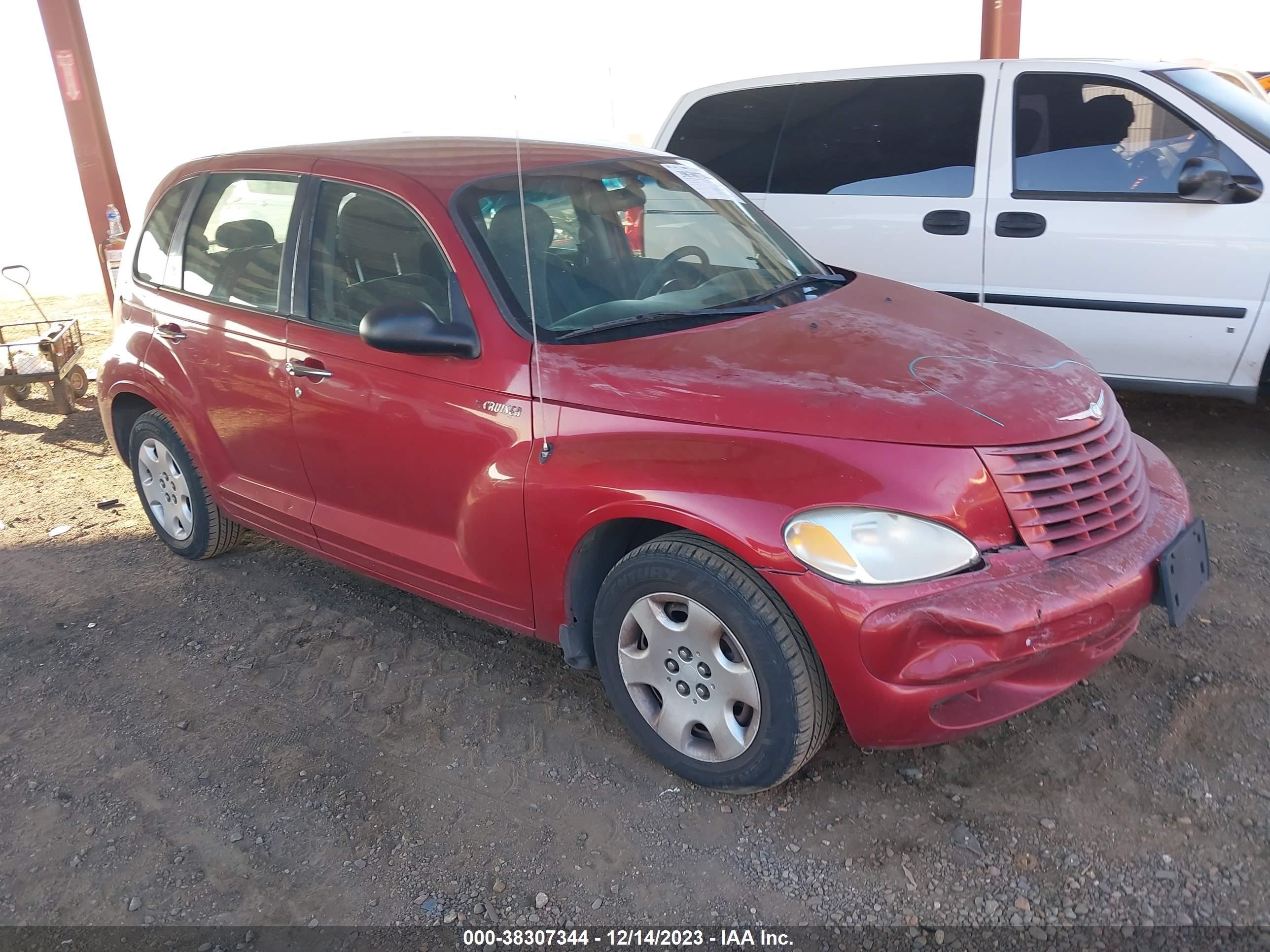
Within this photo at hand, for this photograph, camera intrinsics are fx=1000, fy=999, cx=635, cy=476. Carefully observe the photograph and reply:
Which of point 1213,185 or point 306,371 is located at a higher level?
point 1213,185

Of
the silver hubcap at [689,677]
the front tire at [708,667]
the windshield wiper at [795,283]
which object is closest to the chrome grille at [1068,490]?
the front tire at [708,667]

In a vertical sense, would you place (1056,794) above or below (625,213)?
below

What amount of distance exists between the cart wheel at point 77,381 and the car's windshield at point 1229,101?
6.97 meters

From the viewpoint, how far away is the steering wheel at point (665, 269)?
320 centimetres

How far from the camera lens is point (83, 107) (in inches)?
311

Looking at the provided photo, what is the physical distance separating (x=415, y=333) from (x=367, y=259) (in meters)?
0.62

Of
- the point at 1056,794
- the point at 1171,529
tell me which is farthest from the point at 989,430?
the point at 1056,794

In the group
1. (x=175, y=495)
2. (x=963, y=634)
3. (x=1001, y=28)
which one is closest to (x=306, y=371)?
(x=175, y=495)

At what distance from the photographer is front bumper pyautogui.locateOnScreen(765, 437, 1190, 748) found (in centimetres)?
227

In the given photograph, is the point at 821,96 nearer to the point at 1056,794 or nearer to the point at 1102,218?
the point at 1102,218

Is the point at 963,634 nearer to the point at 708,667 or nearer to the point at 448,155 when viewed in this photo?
the point at 708,667

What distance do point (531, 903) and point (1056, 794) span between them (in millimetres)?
1395

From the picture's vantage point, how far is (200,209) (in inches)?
157

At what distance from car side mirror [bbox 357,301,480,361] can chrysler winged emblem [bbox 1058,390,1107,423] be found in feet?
5.30
